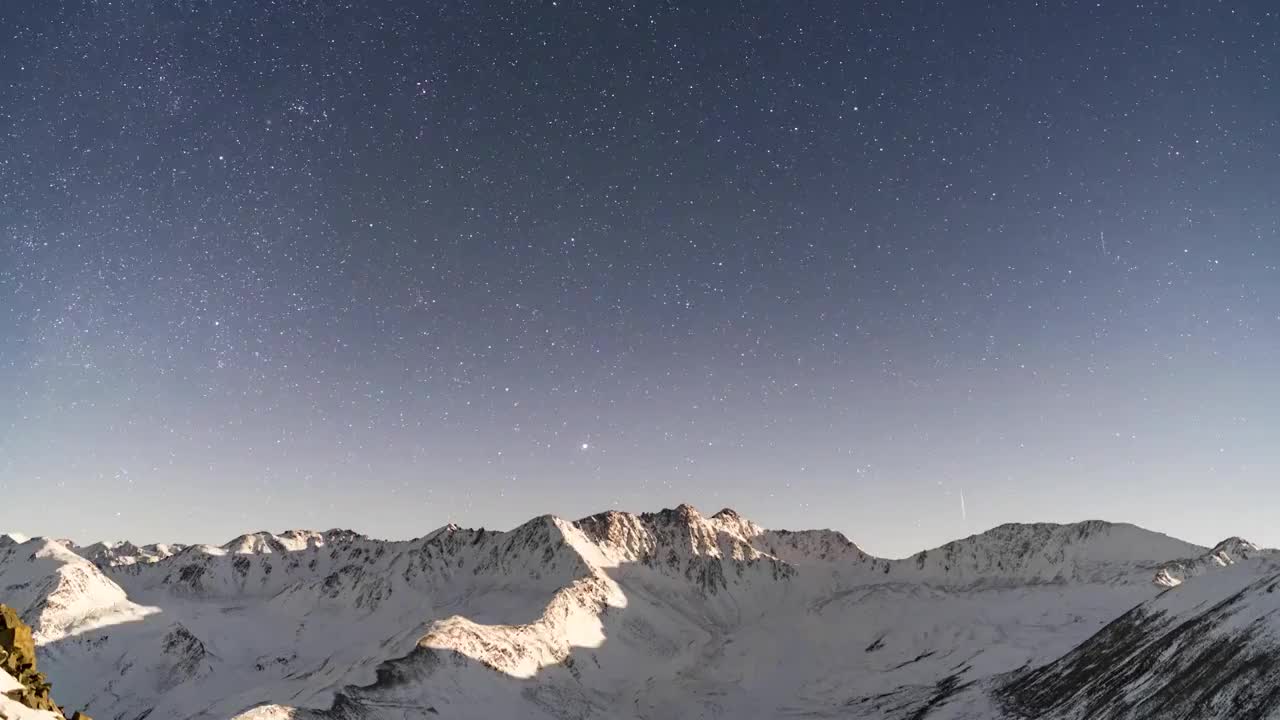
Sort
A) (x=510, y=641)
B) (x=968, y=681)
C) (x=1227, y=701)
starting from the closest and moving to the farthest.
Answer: (x=1227, y=701)
(x=968, y=681)
(x=510, y=641)

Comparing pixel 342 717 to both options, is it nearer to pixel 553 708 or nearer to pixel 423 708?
pixel 423 708

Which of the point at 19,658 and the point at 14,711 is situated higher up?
the point at 19,658

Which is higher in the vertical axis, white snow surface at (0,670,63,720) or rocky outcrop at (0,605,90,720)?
rocky outcrop at (0,605,90,720)

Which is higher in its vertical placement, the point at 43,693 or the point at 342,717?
the point at 43,693

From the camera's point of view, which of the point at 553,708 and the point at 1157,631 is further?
the point at 553,708

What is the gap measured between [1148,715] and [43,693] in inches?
4477

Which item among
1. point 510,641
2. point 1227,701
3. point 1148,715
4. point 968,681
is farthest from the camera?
point 510,641

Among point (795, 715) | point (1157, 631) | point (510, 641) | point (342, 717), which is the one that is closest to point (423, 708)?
point (342, 717)

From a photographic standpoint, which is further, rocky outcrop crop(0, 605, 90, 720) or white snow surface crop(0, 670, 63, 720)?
rocky outcrop crop(0, 605, 90, 720)

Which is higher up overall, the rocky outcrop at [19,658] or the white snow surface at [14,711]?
the rocky outcrop at [19,658]

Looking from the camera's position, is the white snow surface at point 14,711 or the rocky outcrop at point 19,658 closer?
the white snow surface at point 14,711

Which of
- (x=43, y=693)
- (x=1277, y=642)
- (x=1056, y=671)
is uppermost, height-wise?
(x=43, y=693)

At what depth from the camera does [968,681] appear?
573 ft

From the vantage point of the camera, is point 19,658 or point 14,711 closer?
point 14,711
